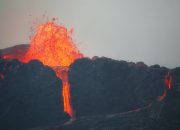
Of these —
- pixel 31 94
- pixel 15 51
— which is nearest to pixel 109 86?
pixel 31 94

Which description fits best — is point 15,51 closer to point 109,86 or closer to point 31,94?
point 31,94

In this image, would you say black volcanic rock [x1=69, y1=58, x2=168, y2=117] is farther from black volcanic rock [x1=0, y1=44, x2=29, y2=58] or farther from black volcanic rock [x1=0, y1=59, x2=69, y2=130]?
black volcanic rock [x1=0, y1=44, x2=29, y2=58]

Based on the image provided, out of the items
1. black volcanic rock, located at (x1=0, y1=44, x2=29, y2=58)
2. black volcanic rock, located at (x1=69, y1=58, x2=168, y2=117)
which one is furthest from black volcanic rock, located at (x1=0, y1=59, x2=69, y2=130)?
black volcanic rock, located at (x1=0, y1=44, x2=29, y2=58)

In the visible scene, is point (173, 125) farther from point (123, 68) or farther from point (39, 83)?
point (39, 83)

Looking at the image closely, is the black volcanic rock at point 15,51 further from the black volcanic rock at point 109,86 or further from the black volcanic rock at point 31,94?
the black volcanic rock at point 109,86

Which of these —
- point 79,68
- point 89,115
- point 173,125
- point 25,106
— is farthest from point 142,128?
point 25,106

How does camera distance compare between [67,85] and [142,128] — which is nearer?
[142,128]

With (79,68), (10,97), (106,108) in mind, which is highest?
(79,68)
